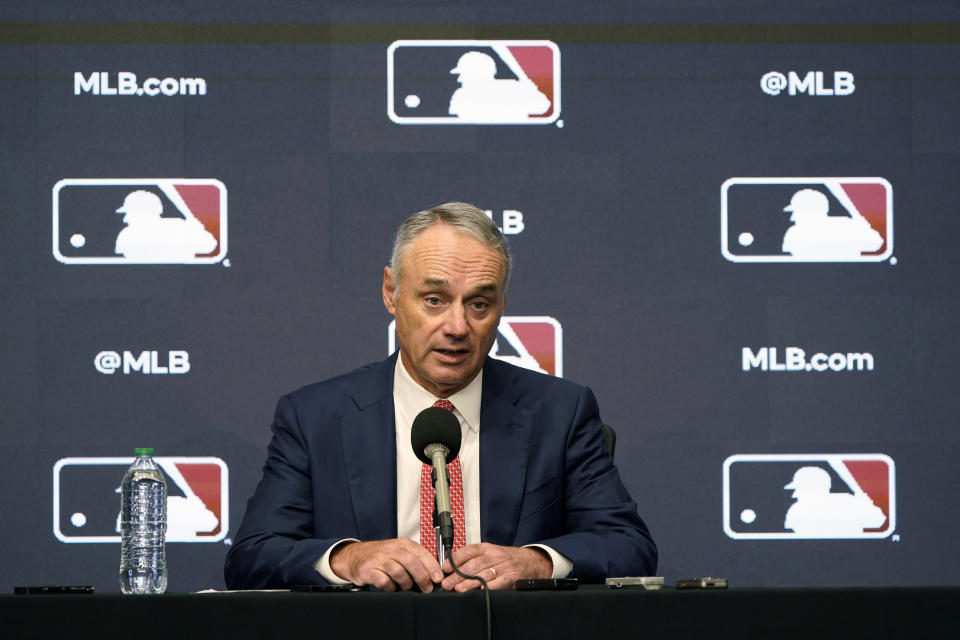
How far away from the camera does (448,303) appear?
8.18 feet

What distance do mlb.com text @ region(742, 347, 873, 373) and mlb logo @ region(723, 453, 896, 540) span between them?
283mm

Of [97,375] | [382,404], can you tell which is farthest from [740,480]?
[97,375]

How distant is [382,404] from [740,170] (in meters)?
1.72

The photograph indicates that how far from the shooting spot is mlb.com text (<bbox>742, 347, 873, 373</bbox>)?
3656 mm

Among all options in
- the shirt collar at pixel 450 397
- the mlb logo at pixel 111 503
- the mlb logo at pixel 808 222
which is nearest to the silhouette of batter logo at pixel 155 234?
the mlb logo at pixel 111 503

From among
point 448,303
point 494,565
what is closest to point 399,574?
point 494,565

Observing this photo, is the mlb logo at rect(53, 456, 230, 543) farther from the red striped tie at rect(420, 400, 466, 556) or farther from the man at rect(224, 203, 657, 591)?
the red striped tie at rect(420, 400, 466, 556)

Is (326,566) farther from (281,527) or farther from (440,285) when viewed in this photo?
(440,285)

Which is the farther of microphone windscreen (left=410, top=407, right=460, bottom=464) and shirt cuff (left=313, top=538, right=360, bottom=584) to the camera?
shirt cuff (left=313, top=538, right=360, bottom=584)

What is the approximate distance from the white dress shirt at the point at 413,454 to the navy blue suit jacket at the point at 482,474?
0.02 meters

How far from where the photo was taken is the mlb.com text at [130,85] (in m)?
3.64

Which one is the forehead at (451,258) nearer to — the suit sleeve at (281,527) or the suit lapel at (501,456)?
the suit lapel at (501,456)

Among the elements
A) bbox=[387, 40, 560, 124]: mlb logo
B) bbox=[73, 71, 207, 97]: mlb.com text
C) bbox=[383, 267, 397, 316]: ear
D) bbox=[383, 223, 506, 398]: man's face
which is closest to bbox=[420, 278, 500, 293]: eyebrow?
bbox=[383, 223, 506, 398]: man's face

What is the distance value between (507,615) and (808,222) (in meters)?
2.49
